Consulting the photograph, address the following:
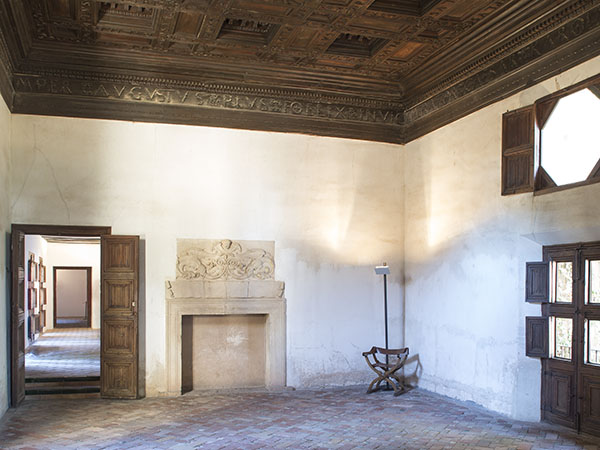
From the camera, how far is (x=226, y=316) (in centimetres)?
901

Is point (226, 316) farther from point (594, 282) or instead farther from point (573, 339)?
point (594, 282)

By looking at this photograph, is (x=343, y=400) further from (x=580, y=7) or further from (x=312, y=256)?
(x=580, y=7)

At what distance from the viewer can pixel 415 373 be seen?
9.30 metres

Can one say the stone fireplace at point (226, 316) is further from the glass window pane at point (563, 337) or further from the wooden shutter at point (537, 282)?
the glass window pane at point (563, 337)

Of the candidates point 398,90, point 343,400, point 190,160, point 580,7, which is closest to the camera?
point 580,7

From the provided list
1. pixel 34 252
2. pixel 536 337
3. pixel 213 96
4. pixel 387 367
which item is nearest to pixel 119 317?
pixel 213 96

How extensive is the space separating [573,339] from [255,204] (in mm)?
4900

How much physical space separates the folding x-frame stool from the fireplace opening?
1.73 meters

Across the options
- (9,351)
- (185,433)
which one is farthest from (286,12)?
(9,351)

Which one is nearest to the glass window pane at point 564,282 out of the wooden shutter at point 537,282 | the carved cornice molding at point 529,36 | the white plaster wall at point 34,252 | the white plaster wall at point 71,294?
the wooden shutter at point 537,282

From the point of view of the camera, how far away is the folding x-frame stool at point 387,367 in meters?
8.72

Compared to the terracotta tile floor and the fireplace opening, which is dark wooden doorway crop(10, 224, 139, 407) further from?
the terracotta tile floor

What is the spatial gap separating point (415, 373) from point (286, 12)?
592 cm

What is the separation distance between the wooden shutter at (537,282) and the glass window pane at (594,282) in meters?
0.47
